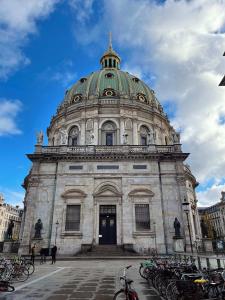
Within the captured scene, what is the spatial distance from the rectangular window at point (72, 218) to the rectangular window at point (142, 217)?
6.92 metres

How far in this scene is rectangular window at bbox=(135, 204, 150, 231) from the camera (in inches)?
1164

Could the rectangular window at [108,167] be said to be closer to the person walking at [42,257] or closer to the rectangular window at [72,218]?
the rectangular window at [72,218]

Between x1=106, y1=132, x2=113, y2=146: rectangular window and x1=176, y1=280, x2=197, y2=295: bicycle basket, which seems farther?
x1=106, y1=132, x2=113, y2=146: rectangular window

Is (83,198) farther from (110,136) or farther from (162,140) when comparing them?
(162,140)

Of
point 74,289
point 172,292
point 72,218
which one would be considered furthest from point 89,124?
point 172,292

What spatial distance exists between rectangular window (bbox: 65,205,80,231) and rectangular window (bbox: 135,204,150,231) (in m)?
6.92

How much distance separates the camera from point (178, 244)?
27203 mm

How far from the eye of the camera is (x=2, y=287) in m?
8.85

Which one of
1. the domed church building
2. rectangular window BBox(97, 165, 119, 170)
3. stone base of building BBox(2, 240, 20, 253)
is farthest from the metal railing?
stone base of building BBox(2, 240, 20, 253)

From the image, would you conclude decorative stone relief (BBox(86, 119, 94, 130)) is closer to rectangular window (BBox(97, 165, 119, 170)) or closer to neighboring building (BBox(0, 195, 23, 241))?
rectangular window (BBox(97, 165, 119, 170))

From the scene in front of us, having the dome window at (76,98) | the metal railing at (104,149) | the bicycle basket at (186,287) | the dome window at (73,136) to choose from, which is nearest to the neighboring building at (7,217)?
the dome window at (73,136)

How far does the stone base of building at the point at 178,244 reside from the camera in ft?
88.5

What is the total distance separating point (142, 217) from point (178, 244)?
498cm

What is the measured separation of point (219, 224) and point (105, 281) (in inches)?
3959
